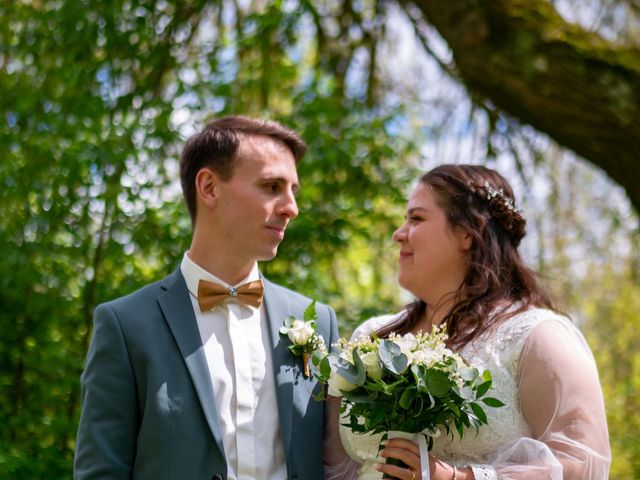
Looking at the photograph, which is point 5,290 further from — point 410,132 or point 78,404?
point 410,132

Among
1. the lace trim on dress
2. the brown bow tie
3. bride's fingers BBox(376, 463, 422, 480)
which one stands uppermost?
the brown bow tie

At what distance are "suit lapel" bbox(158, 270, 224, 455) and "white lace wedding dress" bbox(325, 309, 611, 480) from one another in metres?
0.52

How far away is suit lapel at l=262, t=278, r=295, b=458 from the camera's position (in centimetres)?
317

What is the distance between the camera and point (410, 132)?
20.1 ft

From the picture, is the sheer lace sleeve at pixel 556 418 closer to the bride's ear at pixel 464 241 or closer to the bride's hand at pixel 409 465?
the bride's hand at pixel 409 465

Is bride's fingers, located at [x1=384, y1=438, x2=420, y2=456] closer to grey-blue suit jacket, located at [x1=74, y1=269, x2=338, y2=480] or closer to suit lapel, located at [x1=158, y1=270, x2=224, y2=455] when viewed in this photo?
grey-blue suit jacket, located at [x1=74, y1=269, x2=338, y2=480]

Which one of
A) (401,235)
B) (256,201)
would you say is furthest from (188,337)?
(401,235)

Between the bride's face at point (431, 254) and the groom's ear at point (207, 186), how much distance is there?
670mm

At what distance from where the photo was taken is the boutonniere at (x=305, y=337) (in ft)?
10.8

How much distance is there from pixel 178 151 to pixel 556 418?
2.72m

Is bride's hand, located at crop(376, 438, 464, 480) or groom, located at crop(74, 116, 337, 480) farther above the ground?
groom, located at crop(74, 116, 337, 480)

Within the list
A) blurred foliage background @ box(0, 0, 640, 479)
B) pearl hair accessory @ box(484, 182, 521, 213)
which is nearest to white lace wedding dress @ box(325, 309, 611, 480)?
pearl hair accessory @ box(484, 182, 521, 213)

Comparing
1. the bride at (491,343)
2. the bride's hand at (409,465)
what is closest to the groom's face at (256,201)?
the bride at (491,343)

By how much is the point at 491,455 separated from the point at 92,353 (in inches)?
51.8
